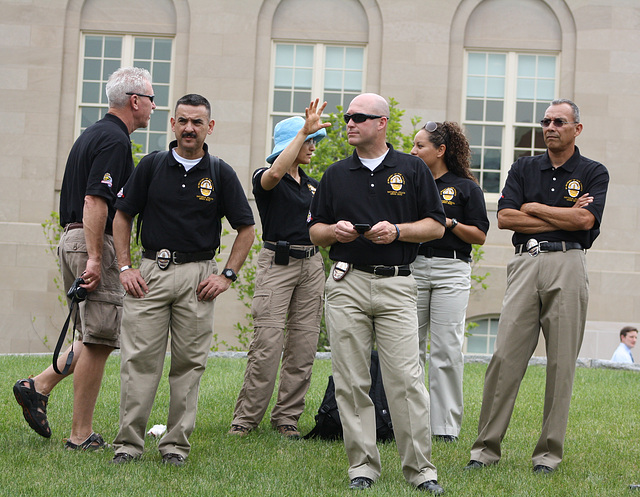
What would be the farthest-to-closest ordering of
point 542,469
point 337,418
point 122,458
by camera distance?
point 337,418 → point 542,469 → point 122,458

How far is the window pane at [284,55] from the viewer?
1778 centimetres

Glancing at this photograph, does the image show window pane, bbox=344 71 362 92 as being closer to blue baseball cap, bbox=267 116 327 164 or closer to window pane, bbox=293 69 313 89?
window pane, bbox=293 69 313 89

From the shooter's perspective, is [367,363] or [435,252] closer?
[367,363]

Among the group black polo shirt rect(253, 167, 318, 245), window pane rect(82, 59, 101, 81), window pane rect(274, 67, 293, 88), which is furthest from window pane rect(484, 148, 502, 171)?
black polo shirt rect(253, 167, 318, 245)

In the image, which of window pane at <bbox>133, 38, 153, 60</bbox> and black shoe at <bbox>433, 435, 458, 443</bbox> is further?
window pane at <bbox>133, 38, 153, 60</bbox>

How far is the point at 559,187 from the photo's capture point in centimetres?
595

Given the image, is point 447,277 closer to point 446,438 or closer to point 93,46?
point 446,438

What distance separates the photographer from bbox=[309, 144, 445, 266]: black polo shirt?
5406 millimetres

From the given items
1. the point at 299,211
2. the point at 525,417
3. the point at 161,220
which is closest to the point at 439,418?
the point at 525,417

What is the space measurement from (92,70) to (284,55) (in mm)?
3851

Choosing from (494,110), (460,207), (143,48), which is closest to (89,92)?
(143,48)

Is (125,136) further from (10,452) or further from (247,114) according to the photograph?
(247,114)

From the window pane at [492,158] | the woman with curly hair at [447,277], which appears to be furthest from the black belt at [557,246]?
the window pane at [492,158]

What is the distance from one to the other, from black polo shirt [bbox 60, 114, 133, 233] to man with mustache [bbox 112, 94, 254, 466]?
21 cm
